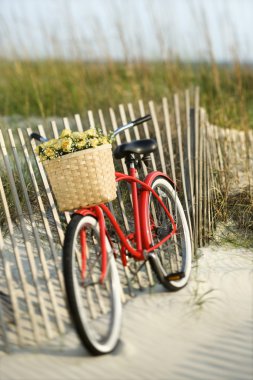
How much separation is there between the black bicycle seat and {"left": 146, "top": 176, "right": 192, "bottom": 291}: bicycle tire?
316 millimetres

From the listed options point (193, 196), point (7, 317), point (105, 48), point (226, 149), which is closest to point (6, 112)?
point (105, 48)

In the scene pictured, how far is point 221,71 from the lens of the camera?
9.55 metres

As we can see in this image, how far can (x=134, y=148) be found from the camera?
11.0 feet

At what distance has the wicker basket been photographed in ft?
9.37

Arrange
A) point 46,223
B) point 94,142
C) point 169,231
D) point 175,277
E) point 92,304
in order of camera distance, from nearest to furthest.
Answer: point 94,142 → point 92,304 → point 175,277 → point 46,223 → point 169,231

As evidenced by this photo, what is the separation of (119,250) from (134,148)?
0.59 meters

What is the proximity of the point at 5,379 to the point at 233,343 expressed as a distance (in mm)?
1143

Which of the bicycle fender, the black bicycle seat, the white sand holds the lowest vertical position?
the white sand

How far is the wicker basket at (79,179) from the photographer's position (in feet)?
9.37

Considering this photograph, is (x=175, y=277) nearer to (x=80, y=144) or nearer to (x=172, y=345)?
(x=172, y=345)

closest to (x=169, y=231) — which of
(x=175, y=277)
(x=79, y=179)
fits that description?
(x=175, y=277)

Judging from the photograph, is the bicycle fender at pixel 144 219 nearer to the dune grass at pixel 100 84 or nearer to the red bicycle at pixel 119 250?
the red bicycle at pixel 119 250

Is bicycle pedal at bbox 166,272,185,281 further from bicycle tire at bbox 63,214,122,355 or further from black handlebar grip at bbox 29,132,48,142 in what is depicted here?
black handlebar grip at bbox 29,132,48,142

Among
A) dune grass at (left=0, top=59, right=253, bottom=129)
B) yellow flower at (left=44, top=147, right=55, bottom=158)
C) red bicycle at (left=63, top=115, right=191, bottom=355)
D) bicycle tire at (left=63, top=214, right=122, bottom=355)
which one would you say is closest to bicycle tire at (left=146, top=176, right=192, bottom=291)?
red bicycle at (left=63, top=115, right=191, bottom=355)
